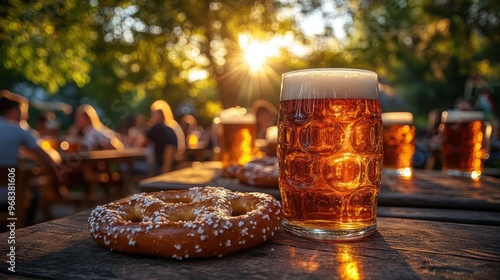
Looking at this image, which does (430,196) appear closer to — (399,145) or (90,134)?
(399,145)

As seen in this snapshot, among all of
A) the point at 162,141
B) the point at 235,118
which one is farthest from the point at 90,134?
the point at 235,118

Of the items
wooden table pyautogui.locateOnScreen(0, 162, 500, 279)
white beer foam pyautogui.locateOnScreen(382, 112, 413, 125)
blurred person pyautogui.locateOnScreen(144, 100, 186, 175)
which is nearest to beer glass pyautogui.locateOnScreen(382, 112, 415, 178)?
white beer foam pyautogui.locateOnScreen(382, 112, 413, 125)

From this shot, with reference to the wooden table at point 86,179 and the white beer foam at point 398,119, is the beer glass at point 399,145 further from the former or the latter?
the wooden table at point 86,179

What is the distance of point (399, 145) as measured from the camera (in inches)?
86.6

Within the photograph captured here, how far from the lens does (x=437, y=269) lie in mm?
753

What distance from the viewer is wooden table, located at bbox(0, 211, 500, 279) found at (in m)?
0.72

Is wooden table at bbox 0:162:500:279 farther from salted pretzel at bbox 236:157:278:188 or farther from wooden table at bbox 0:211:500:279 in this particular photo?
salted pretzel at bbox 236:157:278:188

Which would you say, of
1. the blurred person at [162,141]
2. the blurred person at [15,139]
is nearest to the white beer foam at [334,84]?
the blurred person at [15,139]

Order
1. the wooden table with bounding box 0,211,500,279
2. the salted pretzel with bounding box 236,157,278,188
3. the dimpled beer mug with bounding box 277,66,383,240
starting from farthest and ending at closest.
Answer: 1. the salted pretzel with bounding box 236,157,278,188
2. the dimpled beer mug with bounding box 277,66,383,240
3. the wooden table with bounding box 0,211,500,279

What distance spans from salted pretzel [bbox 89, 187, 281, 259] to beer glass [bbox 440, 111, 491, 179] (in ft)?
5.01

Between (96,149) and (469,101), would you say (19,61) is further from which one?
(469,101)

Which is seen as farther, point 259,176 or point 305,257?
point 259,176

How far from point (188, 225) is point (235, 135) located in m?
1.52

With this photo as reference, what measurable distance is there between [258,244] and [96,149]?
6.53 meters
